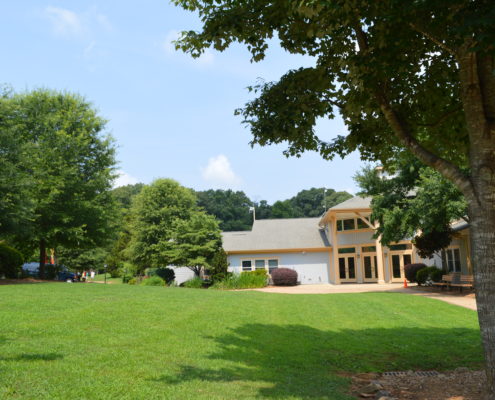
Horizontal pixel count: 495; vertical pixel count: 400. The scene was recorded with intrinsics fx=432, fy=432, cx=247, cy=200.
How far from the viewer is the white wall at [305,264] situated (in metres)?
35.3

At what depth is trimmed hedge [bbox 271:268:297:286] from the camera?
31991mm

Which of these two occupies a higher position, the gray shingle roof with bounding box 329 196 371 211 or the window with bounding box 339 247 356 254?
the gray shingle roof with bounding box 329 196 371 211

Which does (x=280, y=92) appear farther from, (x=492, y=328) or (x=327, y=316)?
(x=327, y=316)

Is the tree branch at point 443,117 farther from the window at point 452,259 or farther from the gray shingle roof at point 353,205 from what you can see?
the gray shingle roof at point 353,205

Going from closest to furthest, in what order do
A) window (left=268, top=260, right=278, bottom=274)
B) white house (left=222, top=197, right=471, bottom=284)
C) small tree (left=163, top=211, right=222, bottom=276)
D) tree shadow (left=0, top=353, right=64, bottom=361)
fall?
tree shadow (left=0, top=353, right=64, bottom=361) → small tree (left=163, top=211, right=222, bottom=276) → white house (left=222, top=197, right=471, bottom=284) → window (left=268, top=260, right=278, bottom=274)

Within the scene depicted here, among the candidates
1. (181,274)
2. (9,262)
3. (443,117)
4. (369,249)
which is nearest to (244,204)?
(181,274)

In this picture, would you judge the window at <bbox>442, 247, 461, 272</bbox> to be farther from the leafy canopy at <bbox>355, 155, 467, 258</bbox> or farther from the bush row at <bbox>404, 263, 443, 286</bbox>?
the leafy canopy at <bbox>355, 155, 467, 258</bbox>

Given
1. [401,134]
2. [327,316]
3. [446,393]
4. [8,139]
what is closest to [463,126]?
[401,134]

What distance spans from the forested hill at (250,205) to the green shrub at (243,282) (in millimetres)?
54540

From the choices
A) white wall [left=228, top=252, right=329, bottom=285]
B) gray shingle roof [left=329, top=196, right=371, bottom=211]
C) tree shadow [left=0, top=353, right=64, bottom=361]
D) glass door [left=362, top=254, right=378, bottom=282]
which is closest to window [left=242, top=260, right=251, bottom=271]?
white wall [left=228, top=252, right=329, bottom=285]

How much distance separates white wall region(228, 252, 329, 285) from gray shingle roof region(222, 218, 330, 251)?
76 centimetres

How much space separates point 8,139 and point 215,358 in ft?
56.5

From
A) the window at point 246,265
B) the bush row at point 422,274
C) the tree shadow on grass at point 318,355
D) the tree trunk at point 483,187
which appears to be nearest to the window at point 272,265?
the window at point 246,265

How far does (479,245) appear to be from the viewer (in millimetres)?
5258
